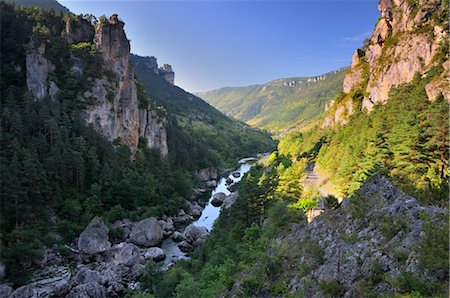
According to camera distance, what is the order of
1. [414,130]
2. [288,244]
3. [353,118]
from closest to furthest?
[288,244]
[414,130]
[353,118]

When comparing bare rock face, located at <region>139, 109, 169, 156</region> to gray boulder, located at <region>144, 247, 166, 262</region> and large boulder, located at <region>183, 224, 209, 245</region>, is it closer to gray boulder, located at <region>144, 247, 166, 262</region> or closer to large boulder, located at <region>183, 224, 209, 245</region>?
large boulder, located at <region>183, 224, 209, 245</region>

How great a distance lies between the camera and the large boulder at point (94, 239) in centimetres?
3934

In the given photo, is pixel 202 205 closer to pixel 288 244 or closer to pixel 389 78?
pixel 389 78

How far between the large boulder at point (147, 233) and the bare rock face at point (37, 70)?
1227 inches

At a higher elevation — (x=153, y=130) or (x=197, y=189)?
(x=153, y=130)

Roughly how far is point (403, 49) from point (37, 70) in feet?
222

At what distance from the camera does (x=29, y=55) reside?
58.3 m

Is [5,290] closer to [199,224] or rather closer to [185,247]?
[185,247]

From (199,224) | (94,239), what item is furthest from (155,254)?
(199,224)

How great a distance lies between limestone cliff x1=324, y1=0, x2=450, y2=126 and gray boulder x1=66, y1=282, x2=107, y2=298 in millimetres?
44319

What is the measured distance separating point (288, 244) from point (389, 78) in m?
50.5

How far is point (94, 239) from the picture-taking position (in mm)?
40094

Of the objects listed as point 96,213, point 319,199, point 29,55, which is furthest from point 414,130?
point 29,55

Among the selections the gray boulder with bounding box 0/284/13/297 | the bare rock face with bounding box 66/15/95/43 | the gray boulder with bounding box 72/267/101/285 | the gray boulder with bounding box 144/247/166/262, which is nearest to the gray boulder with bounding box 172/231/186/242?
the gray boulder with bounding box 144/247/166/262
